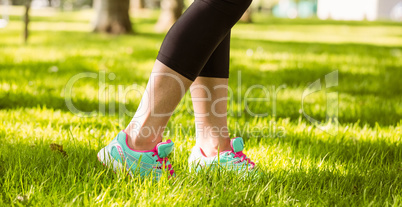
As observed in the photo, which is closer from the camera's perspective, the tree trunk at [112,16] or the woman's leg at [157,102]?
the woman's leg at [157,102]

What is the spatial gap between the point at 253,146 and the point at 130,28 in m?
7.56

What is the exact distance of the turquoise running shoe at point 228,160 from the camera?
63.2 inches

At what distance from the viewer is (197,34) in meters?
1.40

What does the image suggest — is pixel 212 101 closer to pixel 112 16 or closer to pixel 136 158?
pixel 136 158

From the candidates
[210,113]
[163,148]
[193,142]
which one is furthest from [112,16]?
[163,148]

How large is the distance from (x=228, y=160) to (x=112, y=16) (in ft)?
25.5

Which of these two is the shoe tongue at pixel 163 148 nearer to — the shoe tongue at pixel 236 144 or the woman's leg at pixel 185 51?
the woman's leg at pixel 185 51

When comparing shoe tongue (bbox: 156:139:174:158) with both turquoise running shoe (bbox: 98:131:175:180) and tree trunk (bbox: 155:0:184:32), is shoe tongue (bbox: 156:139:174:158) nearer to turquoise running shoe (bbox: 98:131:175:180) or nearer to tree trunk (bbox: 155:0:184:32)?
turquoise running shoe (bbox: 98:131:175:180)

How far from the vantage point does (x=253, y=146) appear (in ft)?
6.64

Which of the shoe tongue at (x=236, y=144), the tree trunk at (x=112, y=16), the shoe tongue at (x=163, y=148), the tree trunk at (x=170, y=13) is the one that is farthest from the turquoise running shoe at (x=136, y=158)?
the tree trunk at (x=170, y=13)

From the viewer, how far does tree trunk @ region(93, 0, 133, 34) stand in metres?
8.80

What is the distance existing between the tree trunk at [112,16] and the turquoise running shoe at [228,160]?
24.9 feet

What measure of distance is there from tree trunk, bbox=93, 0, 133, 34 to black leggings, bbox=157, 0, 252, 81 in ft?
25.4

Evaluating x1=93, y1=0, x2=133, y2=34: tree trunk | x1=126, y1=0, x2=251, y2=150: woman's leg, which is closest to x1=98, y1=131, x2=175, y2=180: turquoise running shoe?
x1=126, y1=0, x2=251, y2=150: woman's leg
